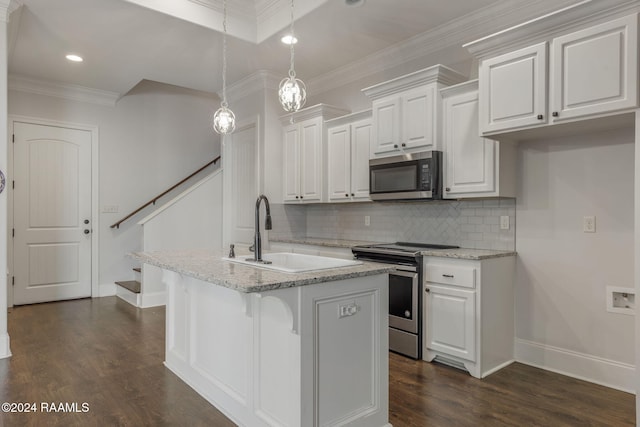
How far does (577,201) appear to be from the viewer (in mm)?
2893

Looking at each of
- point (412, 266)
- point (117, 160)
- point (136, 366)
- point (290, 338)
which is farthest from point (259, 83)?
point (290, 338)

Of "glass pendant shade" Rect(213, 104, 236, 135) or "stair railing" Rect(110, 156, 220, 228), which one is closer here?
"glass pendant shade" Rect(213, 104, 236, 135)

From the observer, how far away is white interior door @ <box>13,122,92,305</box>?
16.5ft

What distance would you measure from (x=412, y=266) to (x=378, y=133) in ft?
4.36

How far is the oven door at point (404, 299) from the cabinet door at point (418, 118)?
1.10 m

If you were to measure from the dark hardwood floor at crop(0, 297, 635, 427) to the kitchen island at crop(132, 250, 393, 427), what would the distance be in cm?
27

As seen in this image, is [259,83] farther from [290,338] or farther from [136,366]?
[290,338]

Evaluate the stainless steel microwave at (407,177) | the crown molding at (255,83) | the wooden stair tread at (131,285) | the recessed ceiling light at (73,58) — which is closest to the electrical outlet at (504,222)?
the stainless steel microwave at (407,177)

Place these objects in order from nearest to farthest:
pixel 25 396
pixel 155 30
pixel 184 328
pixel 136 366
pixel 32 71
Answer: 1. pixel 25 396
2. pixel 184 328
3. pixel 136 366
4. pixel 155 30
5. pixel 32 71

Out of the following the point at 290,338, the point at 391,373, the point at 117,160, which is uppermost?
the point at 117,160

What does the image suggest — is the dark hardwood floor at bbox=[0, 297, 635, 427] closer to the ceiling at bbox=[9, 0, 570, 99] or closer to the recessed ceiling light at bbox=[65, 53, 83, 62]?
the ceiling at bbox=[9, 0, 570, 99]

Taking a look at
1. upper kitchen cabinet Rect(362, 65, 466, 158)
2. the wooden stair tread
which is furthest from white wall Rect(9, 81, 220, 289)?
upper kitchen cabinet Rect(362, 65, 466, 158)

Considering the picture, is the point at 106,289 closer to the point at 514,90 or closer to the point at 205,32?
the point at 205,32

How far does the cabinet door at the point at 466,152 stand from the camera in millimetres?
3041
